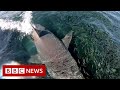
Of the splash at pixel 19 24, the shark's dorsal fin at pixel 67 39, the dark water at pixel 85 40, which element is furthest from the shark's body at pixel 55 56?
the splash at pixel 19 24

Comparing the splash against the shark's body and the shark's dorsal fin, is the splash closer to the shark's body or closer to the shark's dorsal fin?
the shark's body

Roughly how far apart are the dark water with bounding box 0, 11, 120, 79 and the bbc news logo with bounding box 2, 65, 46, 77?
0.44m

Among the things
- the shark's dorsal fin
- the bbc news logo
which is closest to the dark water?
the shark's dorsal fin

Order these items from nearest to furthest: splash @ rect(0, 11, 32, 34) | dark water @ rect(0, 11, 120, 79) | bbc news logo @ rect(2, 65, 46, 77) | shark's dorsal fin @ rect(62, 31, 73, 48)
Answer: bbc news logo @ rect(2, 65, 46, 77) → dark water @ rect(0, 11, 120, 79) → shark's dorsal fin @ rect(62, 31, 73, 48) → splash @ rect(0, 11, 32, 34)

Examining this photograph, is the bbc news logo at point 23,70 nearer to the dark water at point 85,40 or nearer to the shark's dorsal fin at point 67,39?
the dark water at point 85,40

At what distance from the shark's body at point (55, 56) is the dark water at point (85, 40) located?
0.34 feet

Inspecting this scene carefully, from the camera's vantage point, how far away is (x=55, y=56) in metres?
3.31

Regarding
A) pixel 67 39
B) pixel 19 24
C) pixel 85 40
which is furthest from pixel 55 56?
pixel 19 24

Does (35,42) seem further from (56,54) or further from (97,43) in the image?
(97,43)

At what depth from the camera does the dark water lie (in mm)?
3328

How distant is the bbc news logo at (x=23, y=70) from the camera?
267 centimetres

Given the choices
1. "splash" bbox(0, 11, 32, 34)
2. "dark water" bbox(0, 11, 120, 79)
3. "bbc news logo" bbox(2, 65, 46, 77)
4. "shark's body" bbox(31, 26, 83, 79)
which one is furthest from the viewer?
"splash" bbox(0, 11, 32, 34)

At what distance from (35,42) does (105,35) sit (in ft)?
4.36
